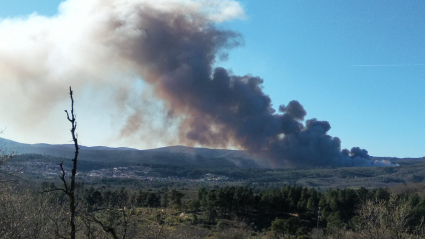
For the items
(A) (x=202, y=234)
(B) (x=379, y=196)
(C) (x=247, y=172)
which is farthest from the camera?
(C) (x=247, y=172)

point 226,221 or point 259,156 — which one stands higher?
point 259,156

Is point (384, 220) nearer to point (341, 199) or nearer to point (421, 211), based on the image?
point (421, 211)

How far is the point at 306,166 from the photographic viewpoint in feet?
497

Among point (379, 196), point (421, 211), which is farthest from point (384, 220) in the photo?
point (379, 196)

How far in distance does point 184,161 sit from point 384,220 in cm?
15136

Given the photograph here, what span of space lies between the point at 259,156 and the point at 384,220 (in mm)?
142111

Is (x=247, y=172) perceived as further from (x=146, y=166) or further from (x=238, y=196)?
(x=238, y=196)

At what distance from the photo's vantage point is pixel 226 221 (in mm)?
46031

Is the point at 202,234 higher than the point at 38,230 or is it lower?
lower

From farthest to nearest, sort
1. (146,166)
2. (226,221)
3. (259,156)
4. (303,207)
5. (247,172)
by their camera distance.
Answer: (259,156)
(247,172)
(146,166)
(303,207)
(226,221)

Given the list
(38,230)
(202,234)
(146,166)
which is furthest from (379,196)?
(146,166)

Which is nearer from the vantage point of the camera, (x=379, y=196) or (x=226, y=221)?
(x=226, y=221)

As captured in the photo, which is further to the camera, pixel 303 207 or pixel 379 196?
pixel 303 207

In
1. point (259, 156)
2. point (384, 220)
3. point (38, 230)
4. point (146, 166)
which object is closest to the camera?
point (38, 230)
